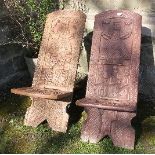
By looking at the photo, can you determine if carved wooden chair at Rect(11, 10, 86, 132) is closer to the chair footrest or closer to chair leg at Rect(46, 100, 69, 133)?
chair leg at Rect(46, 100, 69, 133)

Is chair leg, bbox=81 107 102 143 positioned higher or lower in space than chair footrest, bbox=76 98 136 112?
lower

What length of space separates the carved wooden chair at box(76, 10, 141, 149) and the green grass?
0.11 meters

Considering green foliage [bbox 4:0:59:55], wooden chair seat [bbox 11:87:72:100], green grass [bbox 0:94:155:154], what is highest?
green foliage [bbox 4:0:59:55]

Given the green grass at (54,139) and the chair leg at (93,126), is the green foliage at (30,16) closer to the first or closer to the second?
the green grass at (54,139)

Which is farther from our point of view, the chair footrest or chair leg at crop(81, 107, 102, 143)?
chair leg at crop(81, 107, 102, 143)

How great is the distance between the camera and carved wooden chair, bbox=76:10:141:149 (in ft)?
13.4

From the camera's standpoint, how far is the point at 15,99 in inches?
207

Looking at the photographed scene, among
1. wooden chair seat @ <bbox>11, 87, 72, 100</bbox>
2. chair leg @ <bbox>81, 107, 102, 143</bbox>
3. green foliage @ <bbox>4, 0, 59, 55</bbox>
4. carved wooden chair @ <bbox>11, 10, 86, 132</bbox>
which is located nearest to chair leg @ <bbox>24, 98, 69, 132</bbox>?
carved wooden chair @ <bbox>11, 10, 86, 132</bbox>

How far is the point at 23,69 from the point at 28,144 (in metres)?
1.70

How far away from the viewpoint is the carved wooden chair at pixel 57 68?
4.44m

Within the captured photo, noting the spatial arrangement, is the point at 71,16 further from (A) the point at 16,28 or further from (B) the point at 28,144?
(B) the point at 28,144

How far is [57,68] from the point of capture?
4.66 meters

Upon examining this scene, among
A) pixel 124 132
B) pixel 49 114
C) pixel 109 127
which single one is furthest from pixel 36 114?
pixel 124 132

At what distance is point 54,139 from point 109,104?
844 mm
